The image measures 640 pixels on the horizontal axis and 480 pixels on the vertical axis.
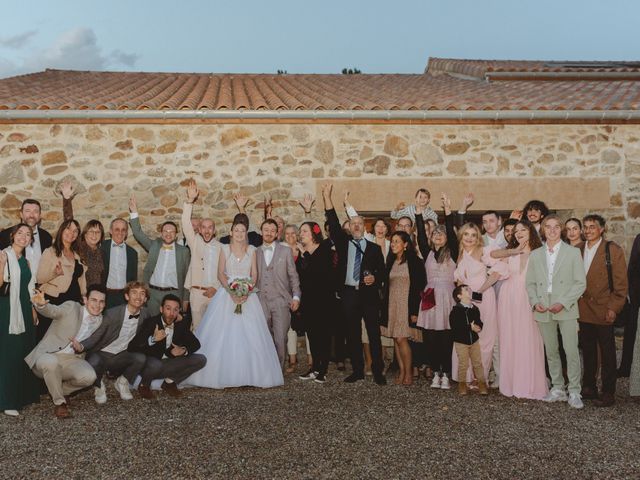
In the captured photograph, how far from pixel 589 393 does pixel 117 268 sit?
490 cm

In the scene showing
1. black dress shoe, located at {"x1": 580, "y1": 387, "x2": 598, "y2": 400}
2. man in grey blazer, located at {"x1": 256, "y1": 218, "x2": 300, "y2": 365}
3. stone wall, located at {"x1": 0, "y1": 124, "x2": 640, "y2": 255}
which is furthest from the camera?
stone wall, located at {"x1": 0, "y1": 124, "x2": 640, "y2": 255}

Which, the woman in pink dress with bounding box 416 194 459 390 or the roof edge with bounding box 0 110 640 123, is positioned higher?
the roof edge with bounding box 0 110 640 123

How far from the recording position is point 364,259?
592 cm

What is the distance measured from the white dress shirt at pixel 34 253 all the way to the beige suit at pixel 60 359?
58cm

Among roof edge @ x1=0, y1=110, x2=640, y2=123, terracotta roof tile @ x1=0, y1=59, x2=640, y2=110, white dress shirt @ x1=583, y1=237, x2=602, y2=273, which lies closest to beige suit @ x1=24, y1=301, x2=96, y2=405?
roof edge @ x1=0, y1=110, x2=640, y2=123

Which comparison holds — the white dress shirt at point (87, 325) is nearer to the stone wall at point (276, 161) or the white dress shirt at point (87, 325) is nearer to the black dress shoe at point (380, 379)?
the black dress shoe at point (380, 379)

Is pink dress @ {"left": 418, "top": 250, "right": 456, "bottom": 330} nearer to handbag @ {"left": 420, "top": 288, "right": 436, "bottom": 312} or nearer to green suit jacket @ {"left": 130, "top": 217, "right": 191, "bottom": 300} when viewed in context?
handbag @ {"left": 420, "top": 288, "right": 436, "bottom": 312}

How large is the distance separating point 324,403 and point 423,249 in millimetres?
1961

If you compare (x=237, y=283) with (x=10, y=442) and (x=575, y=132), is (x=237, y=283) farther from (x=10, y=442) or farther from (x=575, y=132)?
(x=575, y=132)

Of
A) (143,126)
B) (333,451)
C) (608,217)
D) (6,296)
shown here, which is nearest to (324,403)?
(333,451)

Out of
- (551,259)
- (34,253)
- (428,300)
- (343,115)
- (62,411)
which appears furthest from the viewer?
(343,115)

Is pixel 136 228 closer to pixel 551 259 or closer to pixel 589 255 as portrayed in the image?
pixel 551 259

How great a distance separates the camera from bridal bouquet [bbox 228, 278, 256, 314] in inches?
229

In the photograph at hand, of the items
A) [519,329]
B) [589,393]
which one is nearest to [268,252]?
[519,329]
